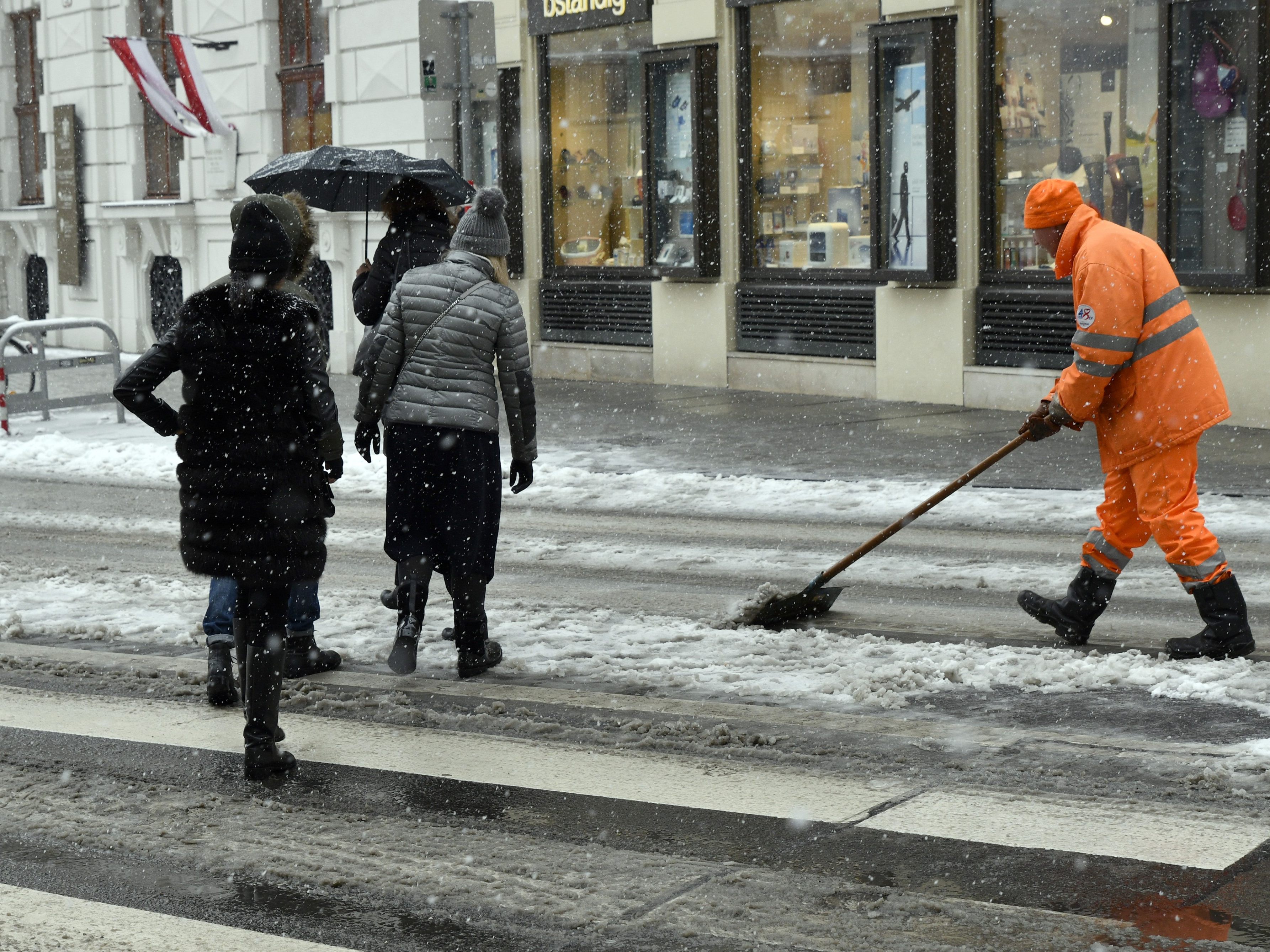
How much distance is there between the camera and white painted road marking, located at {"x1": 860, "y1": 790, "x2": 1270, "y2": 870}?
13.9ft

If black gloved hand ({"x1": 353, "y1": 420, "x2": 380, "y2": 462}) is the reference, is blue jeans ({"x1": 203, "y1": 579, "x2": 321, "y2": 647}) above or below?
below

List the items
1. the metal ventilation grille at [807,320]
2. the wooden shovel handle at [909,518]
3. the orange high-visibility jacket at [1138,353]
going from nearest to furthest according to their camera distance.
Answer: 1. the orange high-visibility jacket at [1138,353]
2. the wooden shovel handle at [909,518]
3. the metal ventilation grille at [807,320]

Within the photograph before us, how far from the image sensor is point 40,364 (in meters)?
15.9

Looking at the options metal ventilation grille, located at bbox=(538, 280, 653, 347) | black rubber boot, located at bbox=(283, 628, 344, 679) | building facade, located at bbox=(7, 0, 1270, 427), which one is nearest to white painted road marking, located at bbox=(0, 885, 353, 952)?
black rubber boot, located at bbox=(283, 628, 344, 679)

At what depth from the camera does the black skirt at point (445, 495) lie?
638 centimetres

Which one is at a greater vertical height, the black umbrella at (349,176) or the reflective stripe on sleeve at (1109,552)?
the black umbrella at (349,176)

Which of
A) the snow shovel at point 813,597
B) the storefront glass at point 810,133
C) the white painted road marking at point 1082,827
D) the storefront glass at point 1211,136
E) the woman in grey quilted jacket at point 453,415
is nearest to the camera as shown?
the white painted road marking at point 1082,827

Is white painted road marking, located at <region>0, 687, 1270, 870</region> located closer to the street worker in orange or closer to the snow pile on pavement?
the street worker in orange

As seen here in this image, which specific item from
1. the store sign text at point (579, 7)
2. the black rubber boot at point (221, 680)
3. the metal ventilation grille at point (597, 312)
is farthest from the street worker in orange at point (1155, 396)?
the store sign text at point (579, 7)

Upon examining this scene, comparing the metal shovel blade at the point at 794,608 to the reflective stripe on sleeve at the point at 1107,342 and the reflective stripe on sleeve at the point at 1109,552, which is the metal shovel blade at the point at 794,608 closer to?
the reflective stripe on sleeve at the point at 1109,552

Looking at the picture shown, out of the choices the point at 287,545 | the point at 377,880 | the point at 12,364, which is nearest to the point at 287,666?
the point at 287,545

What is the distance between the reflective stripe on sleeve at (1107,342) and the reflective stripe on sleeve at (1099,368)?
0.16 ft

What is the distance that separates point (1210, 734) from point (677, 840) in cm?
175

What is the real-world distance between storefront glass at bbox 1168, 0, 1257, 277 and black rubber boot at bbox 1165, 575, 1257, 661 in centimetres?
763
